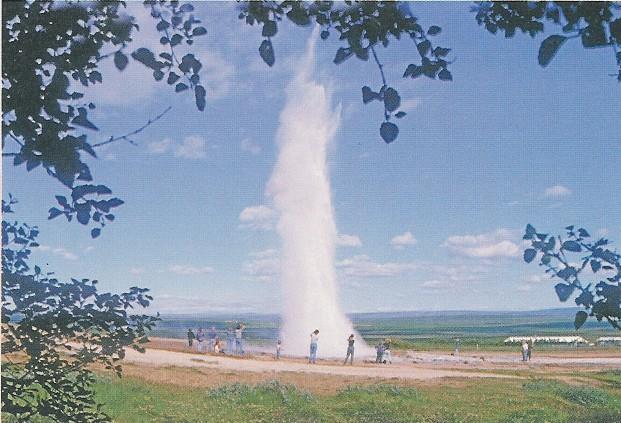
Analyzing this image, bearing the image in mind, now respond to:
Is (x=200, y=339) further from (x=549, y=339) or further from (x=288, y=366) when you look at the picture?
(x=549, y=339)

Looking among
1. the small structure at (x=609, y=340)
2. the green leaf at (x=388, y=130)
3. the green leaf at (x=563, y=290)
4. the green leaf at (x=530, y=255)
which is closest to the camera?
the green leaf at (x=388, y=130)

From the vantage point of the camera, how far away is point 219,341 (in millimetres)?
1513

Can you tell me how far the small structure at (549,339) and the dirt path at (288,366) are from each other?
3.0 inches

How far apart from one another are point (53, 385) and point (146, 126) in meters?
0.55

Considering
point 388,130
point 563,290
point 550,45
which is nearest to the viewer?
point 550,45

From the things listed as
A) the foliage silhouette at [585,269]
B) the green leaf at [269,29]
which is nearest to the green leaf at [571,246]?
the foliage silhouette at [585,269]

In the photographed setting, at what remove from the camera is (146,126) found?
A: 150 cm

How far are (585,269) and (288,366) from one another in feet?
2.06

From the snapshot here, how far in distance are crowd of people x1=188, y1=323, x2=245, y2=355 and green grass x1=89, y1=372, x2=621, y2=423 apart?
75 mm

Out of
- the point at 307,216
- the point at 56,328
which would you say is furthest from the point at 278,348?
the point at 56,328

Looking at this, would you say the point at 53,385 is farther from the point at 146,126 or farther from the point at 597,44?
the point at 597,44

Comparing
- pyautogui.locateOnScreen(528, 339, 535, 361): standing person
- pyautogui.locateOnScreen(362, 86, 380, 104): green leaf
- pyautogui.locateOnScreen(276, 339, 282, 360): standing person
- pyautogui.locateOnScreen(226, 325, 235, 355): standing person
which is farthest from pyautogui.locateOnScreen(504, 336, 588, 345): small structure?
pyautogui.locateOnScreen(362, 86, 380, 104): green leaf

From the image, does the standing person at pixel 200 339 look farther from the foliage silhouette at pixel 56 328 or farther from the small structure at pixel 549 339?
the small structure at pixel 549 339

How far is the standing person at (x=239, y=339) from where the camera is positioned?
150cm
